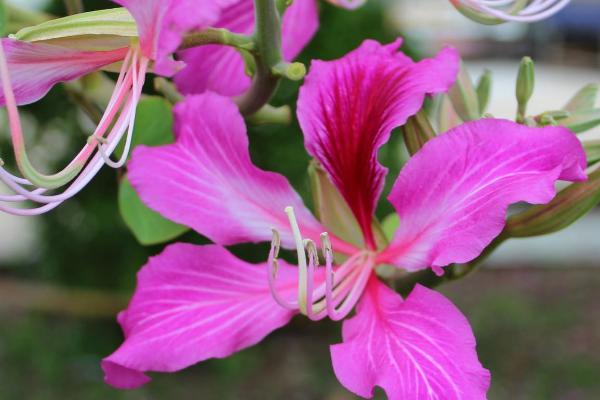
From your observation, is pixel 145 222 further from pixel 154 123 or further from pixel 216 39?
pixel 216 39

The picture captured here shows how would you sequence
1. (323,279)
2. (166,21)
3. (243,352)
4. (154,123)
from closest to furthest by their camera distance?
(166,21) < (323,279) < (154,123) < (243,352)

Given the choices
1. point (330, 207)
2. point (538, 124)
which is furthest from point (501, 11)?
point (330, 207)

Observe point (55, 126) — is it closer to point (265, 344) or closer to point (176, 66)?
point (265, 344)

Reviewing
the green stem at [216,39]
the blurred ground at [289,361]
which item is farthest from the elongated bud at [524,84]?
the blurred ground at [289,361]

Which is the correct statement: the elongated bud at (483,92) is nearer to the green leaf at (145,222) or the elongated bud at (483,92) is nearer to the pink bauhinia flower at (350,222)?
the pink bauhinia flower at (350,222)

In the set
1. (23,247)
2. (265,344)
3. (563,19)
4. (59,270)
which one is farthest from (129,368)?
(563,19)

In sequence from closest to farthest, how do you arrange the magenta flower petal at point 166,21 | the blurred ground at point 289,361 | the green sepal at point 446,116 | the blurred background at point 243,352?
the magenta flower petal at point 166,21 → the green sepal at point 446,116 → the blurred background at point 243,352 → the blurred ground at point 289,361
